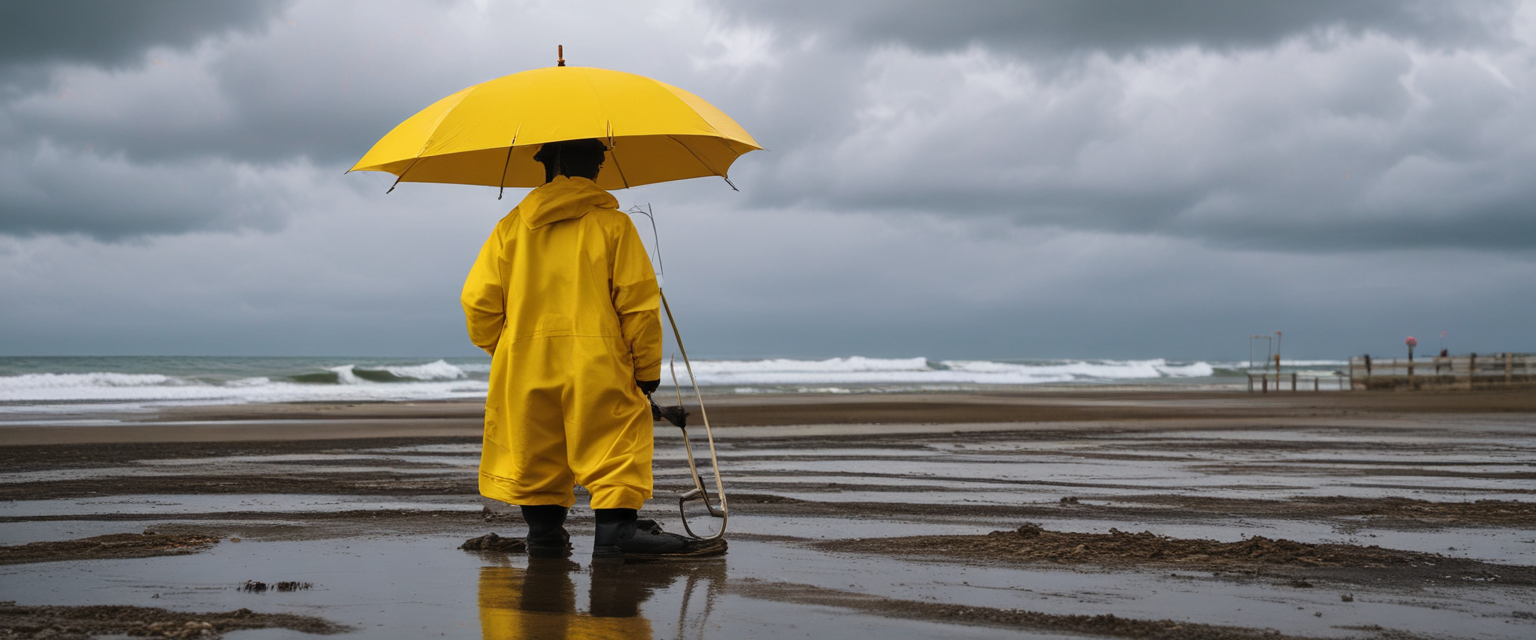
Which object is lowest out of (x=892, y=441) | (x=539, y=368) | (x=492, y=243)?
(x=892, y=441)

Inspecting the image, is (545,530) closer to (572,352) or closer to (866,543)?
(572,352)

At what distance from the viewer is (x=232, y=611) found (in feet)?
11.3

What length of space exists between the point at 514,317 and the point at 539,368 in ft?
0.75

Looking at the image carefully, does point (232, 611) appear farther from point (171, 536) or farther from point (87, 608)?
point (171, 536)

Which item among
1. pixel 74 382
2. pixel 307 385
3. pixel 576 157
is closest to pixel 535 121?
pixel 576 157

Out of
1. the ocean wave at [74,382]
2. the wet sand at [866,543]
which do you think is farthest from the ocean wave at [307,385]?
the wet sand at [866,543]

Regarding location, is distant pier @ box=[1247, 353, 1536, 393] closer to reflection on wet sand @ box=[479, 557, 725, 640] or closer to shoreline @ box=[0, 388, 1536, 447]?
shoreline @ box=[0, 388, 1536, 447]

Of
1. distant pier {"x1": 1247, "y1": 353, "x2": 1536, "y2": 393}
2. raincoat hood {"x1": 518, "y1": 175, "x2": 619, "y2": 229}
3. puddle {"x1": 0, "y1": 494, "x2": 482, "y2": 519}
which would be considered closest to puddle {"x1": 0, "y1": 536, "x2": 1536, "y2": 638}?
raincoat hood {"x1": 518, "y1": 175, "x2": 619, "y2": 229}

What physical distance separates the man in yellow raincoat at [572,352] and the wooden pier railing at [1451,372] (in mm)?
38660

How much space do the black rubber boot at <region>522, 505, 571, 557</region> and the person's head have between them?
141 cm

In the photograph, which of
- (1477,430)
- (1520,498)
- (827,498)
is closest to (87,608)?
(827,498)

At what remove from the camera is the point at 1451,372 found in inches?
1487

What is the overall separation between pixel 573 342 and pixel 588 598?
1.04m

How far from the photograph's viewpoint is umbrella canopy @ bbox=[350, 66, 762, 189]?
4336mm
